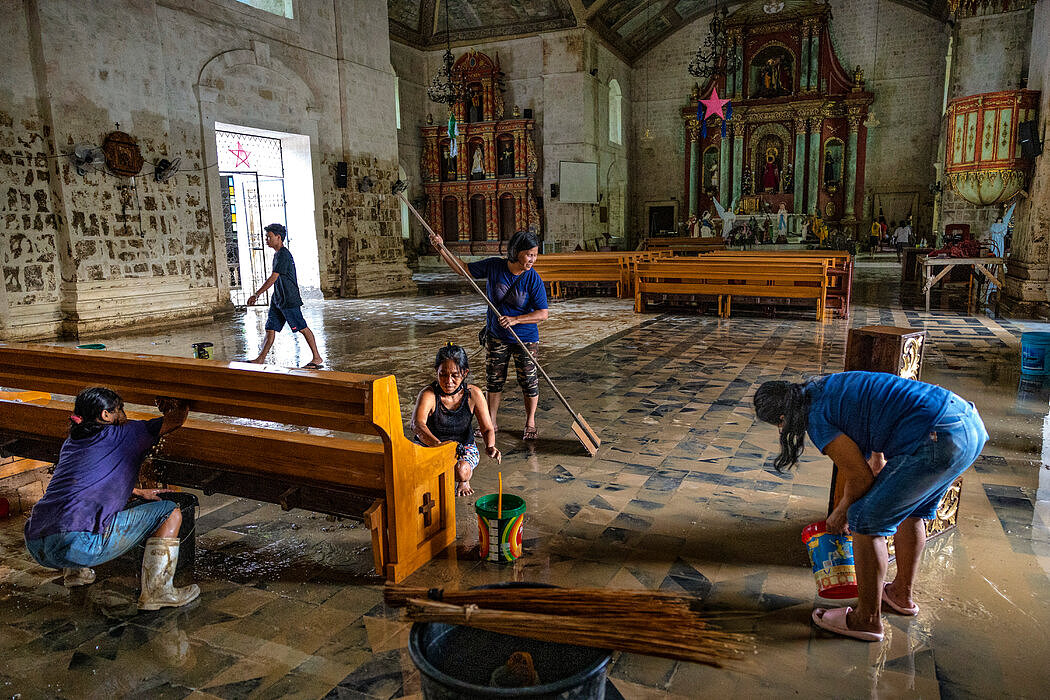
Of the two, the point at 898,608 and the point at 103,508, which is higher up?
the point at 103,508

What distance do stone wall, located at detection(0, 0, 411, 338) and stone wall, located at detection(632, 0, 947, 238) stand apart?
1621 centimetres

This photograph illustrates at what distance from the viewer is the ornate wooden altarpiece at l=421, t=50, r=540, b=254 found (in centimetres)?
2442

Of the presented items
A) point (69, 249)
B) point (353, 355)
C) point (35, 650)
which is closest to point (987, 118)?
point (353, 355)

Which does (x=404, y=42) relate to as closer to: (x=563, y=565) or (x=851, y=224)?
(x=851, y=224)

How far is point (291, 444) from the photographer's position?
332 cm

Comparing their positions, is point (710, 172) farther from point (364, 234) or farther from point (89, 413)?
point (89, 413)

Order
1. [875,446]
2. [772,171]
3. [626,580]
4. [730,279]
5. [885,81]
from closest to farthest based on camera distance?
[875,446], [626,580], [730,279], [885,81], [772,171]

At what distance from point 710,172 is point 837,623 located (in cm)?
2799

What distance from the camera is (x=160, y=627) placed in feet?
9.18

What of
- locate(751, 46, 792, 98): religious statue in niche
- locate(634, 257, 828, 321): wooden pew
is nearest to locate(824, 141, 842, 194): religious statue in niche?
locate(751, 46, 792, 98): religious statue in niche

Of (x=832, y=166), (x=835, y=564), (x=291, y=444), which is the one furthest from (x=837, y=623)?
(x=832, y=166)

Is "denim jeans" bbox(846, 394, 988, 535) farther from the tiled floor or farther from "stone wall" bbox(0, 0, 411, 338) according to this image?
"stone wall" bbox(0, 0, 411, 338)

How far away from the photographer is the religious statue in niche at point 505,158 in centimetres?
2494

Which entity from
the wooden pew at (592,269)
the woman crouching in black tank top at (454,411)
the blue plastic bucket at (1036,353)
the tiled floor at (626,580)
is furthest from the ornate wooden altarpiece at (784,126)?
the woman crouching in black tank top at (454,411)
